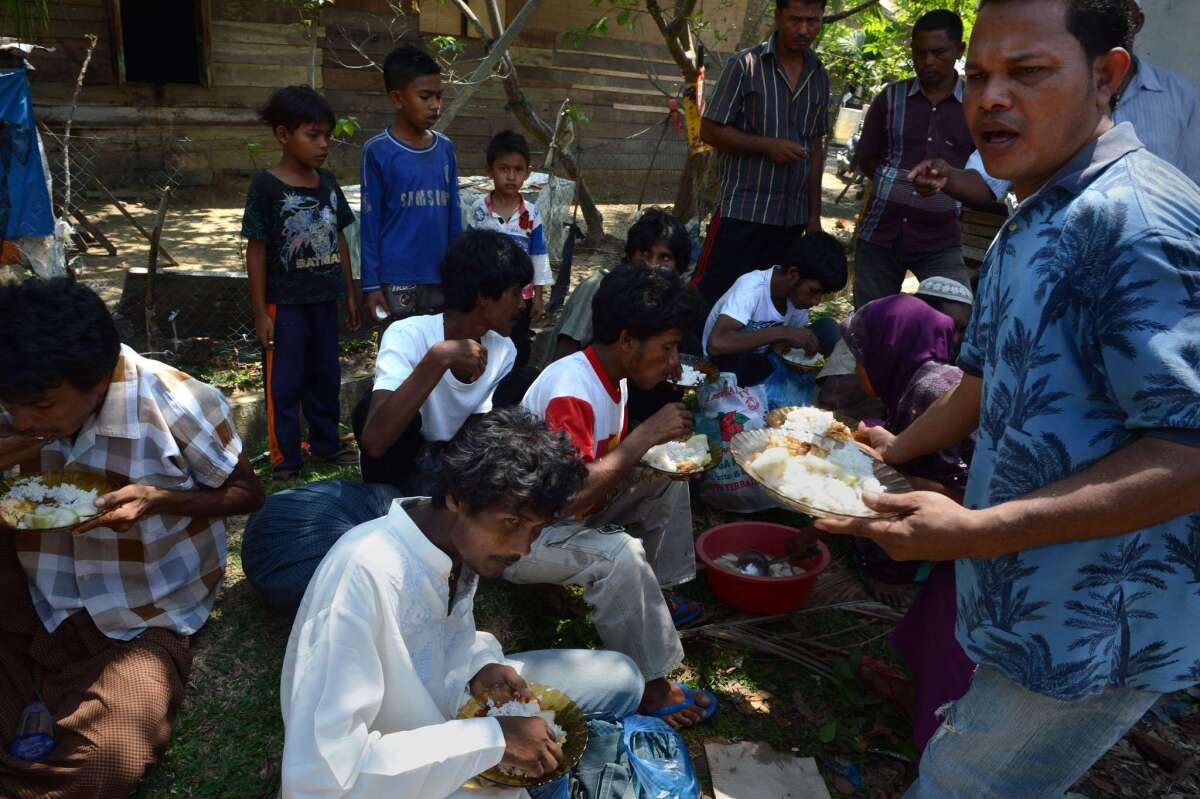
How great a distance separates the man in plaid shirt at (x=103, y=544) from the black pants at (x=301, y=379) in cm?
133

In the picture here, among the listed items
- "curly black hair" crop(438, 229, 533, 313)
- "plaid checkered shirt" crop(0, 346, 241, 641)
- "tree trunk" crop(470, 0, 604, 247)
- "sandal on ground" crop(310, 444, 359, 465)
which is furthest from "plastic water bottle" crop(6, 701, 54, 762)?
"tree trunk" crop(470, 0, 604, 247)

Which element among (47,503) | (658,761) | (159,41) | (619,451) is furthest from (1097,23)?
(159,41)

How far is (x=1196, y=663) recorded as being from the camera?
166 centimetres

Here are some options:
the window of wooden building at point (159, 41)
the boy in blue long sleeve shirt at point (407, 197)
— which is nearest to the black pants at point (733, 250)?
the boy in blue long sleeve shirt at point (407, 197)

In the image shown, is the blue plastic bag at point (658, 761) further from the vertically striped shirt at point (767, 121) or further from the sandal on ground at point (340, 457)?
the vertically striped shirt at point (767, 121)

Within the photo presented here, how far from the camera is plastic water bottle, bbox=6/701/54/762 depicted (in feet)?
7.54

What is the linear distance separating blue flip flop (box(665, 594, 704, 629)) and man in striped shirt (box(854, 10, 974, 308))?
264 centimetres

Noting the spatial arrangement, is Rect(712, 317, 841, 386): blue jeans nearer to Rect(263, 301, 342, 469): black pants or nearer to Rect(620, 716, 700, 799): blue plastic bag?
Rect(263, 301, 342, 469): black pants

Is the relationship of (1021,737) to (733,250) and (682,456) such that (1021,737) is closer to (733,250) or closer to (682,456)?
(682,456)

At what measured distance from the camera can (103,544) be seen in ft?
8.41

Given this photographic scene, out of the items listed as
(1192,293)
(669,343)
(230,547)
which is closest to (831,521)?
(1192,293)

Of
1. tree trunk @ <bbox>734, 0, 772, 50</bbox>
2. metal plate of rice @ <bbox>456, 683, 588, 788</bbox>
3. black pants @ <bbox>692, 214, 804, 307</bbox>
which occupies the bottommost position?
metal plate of rice @ <bbox>456, 683, 588, 788</bbox>

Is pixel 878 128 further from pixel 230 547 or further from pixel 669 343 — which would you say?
pixel 230 547

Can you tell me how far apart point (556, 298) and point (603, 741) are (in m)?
4.03
